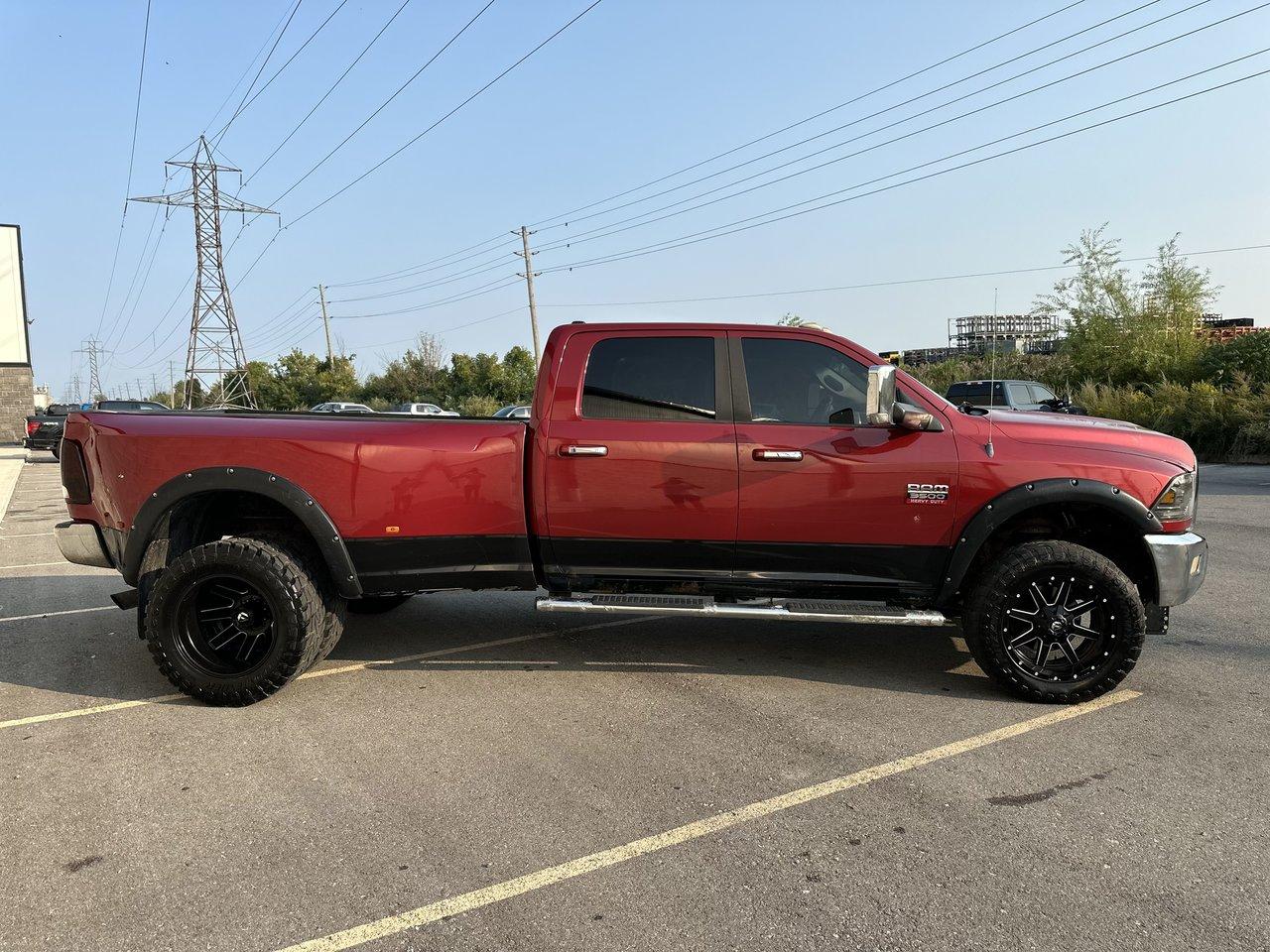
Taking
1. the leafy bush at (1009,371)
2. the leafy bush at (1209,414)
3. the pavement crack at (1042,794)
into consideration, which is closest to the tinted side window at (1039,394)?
the leafy bush at (1209,414)

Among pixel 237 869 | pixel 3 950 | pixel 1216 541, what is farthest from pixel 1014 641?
pixel 1216 541

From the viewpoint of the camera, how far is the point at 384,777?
3.72 m

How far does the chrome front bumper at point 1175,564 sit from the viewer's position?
4411 mm

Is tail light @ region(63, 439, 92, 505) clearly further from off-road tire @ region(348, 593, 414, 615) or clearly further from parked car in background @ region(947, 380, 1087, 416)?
parked car in background @ region(947, 380, 1087, 416)

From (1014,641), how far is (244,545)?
13.3 feet

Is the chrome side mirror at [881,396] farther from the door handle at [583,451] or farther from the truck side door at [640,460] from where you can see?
the door handle at [583,451]

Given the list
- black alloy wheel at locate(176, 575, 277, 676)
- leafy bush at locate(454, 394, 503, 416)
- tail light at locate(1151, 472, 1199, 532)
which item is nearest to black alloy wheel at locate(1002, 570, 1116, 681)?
tail light at locate(1151, 472, 1199, 532)

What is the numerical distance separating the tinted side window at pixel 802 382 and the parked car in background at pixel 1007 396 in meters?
15.4

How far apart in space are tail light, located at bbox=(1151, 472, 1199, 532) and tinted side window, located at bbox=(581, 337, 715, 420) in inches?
92.1

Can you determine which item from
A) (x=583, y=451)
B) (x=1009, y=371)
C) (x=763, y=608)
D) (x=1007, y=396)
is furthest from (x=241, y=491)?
(x=1009, y=371)

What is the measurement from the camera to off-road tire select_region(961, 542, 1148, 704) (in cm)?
437

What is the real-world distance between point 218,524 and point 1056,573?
183 inches

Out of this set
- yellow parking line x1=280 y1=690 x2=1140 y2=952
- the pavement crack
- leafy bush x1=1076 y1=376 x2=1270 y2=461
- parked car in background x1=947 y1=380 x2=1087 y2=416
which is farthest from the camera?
leafy bush x1=1076 y1=376 x2=1270 y2=461

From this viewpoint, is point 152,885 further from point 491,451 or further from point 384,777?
point 491,451
